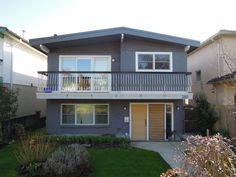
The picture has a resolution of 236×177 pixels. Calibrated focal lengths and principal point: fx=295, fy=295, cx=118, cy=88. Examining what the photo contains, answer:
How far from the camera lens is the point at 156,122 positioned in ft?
62.8

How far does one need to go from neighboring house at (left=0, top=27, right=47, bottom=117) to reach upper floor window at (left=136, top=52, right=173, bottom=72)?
850 cm

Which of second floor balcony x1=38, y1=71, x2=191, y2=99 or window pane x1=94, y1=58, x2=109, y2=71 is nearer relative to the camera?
second floor balcony x1=38, y1=71, x2=191, y2=99

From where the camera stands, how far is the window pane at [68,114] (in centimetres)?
1927

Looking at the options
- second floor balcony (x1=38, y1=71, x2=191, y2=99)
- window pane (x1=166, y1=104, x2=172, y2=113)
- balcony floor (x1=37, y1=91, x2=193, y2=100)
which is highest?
second floor balcony (x1=38, y1=71, x2=191, y2=99)

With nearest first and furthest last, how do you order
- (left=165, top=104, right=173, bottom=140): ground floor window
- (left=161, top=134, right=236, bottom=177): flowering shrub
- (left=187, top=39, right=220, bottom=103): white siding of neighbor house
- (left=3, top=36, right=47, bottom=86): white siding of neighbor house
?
1. (left=161, top=134, right=236, bottom=177): flowering shrub
2. (left=165, top=104, right=173, bottom=140): ground floor window
3. (left=3, top=36, right=47, bottom=86): white siding of neighbor house
4. (left=187, top=39, right=220, bottom=103): white siding of neighbor house

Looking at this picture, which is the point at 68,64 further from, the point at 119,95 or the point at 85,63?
the point at 119,95

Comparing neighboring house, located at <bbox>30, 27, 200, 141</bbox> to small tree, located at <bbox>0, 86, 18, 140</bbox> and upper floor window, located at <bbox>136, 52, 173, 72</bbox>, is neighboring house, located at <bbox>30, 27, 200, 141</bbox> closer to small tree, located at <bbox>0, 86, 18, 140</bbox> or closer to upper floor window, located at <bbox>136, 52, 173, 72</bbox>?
upper floor window, located at <bbox>136, 52, 173, 72</bbox>

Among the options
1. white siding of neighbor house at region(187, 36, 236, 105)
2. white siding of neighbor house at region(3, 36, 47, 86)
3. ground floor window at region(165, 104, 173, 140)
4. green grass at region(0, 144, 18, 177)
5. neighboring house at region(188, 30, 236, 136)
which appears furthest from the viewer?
white siding of neighbor house at region(3, 36, 47, 86)

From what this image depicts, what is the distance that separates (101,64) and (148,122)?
486cm

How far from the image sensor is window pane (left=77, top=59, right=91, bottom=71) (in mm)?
19169

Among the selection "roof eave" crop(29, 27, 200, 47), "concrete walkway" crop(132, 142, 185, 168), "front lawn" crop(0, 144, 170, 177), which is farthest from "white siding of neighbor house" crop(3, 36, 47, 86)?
"concrete walkway" crop(132, 142, 185, 168)

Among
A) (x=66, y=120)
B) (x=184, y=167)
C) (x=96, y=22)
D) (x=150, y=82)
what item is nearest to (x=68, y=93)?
(x=66, y=120)

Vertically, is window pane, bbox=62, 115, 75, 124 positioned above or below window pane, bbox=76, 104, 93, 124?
below

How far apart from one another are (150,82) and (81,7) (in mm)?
6317
